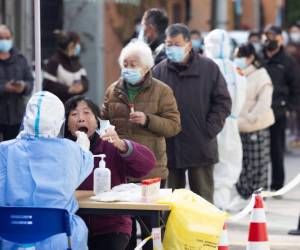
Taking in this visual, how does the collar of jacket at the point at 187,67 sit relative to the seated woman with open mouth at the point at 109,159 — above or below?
above

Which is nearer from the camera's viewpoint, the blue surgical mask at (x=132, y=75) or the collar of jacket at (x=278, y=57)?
the blue surgical mask at (x=132, y=75)

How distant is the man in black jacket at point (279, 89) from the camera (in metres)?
14.8

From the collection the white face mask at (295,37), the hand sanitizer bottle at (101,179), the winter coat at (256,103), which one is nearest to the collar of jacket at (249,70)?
the winter coat at (256,103)

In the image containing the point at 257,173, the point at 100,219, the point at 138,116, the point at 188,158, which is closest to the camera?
the point at 100,219

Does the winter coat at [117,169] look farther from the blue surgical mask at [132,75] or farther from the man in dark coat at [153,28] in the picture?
the man in dark coat at [153,28]

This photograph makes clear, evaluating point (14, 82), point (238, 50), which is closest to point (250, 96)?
point (238, 50)

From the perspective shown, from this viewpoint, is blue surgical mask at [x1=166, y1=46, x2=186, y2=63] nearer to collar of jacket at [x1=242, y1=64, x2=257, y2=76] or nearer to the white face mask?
collar of jacket at [x1=242, y1=64, x2=257, y2=76]

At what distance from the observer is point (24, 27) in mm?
18359

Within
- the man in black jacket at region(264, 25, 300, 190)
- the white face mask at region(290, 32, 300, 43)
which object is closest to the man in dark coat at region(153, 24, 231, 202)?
the man in black jacket at region(264, 25, 300, 190)

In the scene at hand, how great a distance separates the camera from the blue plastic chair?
6.82 m

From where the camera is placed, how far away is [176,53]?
420 inches

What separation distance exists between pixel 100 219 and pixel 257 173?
21.0ft

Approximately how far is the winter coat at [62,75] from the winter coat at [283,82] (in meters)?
2.32

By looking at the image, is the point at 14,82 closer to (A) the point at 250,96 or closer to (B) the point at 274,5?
(A) the point at 250,96
